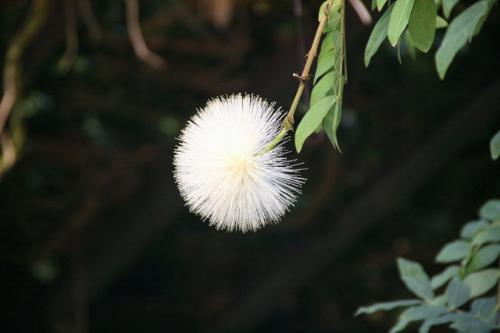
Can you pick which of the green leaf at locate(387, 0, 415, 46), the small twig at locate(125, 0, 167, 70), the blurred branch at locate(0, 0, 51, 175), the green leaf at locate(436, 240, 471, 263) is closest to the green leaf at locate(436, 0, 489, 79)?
the green leaf at locate(387, 0, 415, 46)

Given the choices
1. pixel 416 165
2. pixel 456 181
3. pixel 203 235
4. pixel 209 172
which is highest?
pixel 203 235

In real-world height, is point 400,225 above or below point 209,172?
above

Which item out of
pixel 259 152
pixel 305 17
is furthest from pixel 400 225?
pixel 259 152

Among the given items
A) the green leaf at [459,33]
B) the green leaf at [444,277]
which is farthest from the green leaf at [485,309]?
the green leaf at [459,33]

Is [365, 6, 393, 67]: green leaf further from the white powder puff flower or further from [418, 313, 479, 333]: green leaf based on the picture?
[418, 313, 479, 333]: green leaf

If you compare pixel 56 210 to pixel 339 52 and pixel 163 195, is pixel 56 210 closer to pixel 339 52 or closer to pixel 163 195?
pixel 163 195

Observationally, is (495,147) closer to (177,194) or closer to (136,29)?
(136,29)

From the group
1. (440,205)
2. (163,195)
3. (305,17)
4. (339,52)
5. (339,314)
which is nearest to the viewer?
(339,52)
